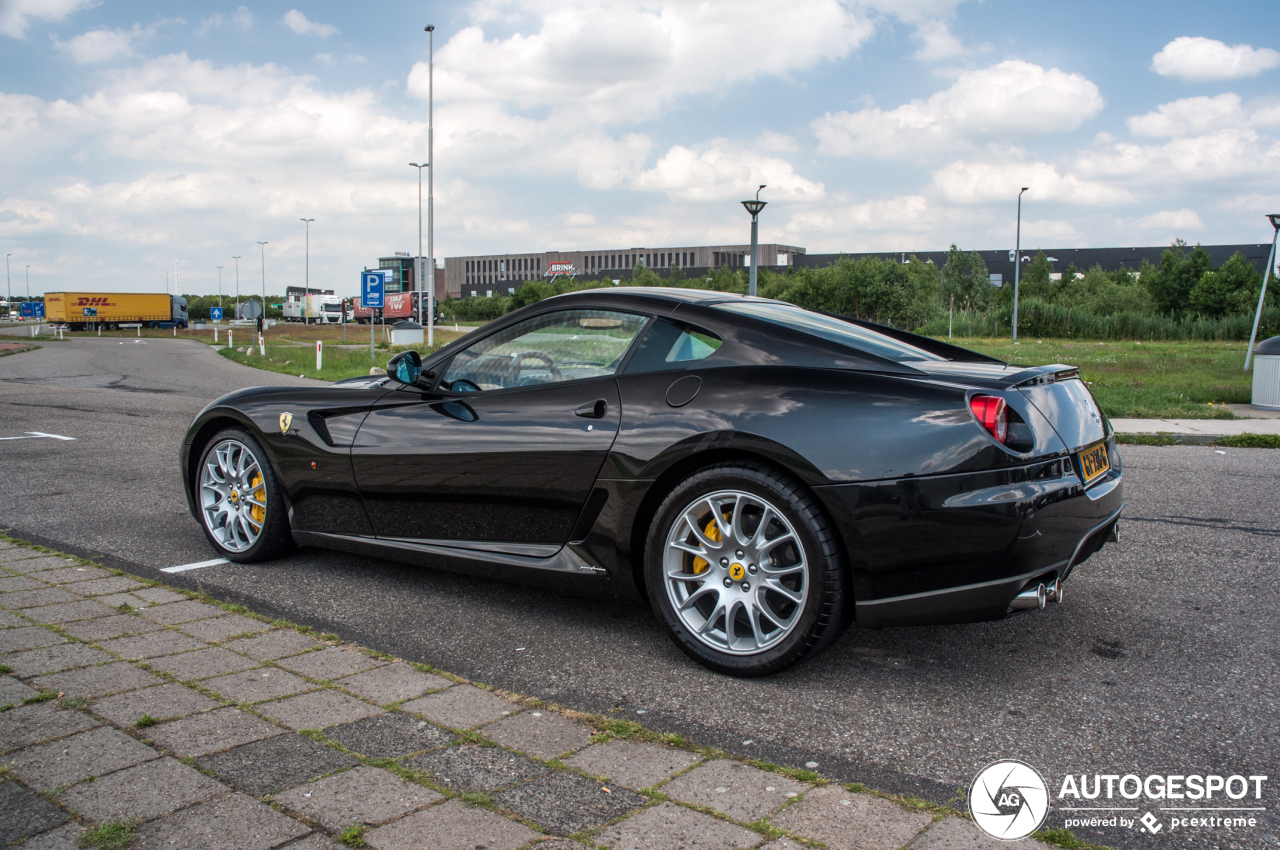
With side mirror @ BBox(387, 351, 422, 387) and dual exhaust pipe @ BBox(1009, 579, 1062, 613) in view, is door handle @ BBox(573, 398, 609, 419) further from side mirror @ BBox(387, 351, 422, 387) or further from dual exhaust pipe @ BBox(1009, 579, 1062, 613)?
dual exhaust pipe @ BBox(1009, 579, 1062, 613)

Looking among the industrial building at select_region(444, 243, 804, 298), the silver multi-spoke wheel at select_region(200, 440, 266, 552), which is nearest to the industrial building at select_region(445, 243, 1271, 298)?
the industrial building at select_region(444, 243, 804, 298)

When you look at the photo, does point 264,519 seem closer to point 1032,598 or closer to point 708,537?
point 708,537

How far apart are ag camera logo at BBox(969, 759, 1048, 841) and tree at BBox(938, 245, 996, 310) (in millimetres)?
63170

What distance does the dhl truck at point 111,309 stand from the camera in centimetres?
6838

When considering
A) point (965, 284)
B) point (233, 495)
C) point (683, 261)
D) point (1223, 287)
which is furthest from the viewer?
point (683, 261)

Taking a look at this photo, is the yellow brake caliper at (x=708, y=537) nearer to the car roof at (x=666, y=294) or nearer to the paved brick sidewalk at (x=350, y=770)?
the paved brick sidewalk at (x=350, y=770)

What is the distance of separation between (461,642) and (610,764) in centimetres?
120

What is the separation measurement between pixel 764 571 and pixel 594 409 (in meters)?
0.89

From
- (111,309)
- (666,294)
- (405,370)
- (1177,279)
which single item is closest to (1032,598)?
(666,294)

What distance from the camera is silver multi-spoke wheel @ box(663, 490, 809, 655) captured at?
3.10 metres

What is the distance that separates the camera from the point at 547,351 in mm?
3879

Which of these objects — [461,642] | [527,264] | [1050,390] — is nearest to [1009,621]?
[1050,390]

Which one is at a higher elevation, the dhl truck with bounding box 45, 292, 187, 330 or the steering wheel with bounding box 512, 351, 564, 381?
the dhl truck with bounding box 45, 292, 187, 330

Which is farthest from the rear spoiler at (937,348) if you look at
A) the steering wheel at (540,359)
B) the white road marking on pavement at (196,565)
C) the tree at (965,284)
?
the tree at (965,284)
